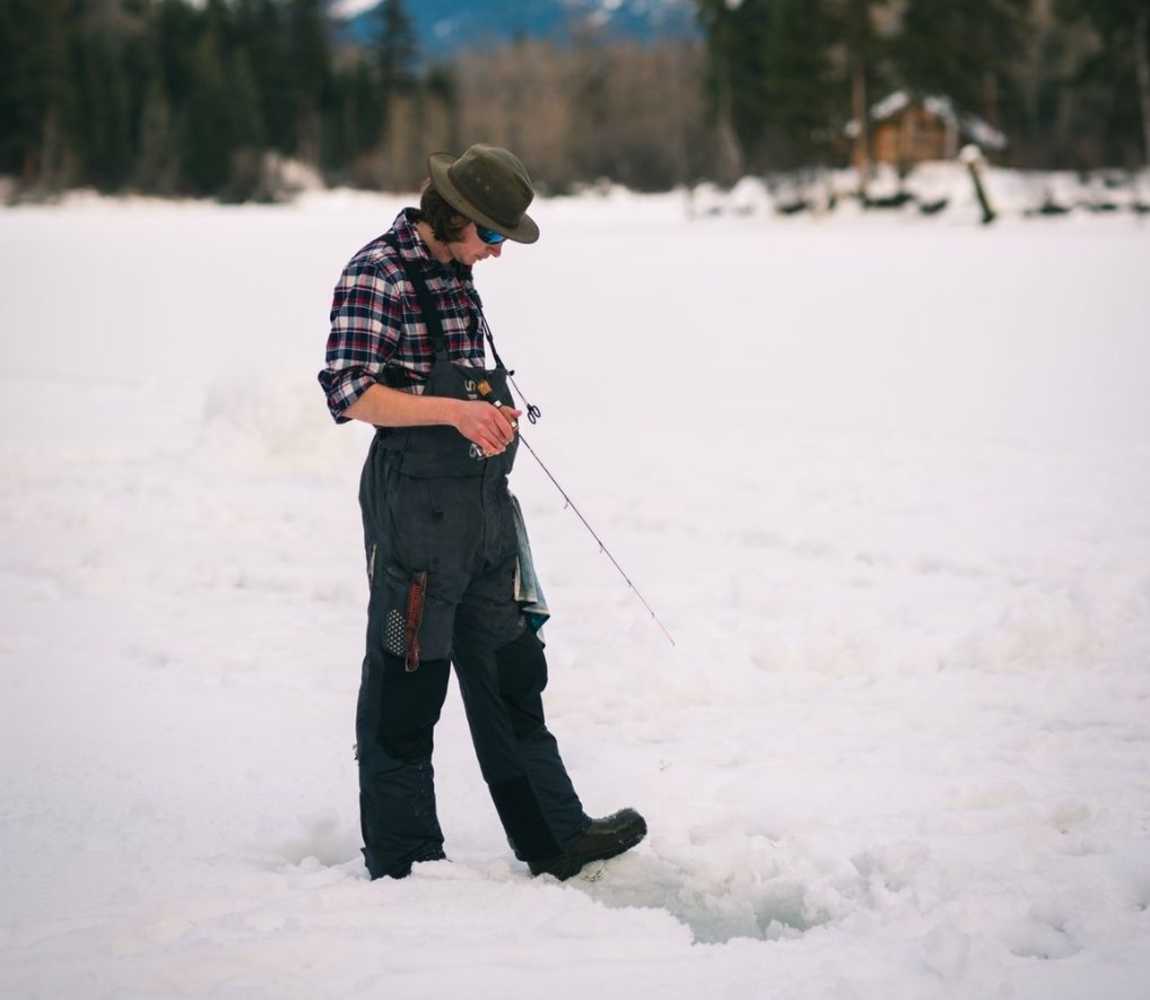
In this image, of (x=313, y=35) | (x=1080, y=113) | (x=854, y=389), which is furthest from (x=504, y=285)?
(x=313, y=35)

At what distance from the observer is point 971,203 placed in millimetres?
36031

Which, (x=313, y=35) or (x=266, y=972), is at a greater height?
(x=313, y=35)

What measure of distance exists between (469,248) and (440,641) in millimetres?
1026

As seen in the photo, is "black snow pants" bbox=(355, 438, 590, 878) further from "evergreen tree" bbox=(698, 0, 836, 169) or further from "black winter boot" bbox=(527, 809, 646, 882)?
"evergreen tree" bbox=(698, 0, 836, 169)

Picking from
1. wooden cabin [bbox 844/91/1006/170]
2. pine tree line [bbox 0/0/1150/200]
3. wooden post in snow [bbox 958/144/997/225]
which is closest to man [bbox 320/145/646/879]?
wooden post in snow [bbox 958/144/997/225]

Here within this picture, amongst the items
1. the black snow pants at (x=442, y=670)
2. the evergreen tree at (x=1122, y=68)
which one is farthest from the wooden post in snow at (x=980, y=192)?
the black snow pants at (x=442, y=670)

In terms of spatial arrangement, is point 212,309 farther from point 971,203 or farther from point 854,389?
point 971,203

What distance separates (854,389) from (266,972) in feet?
35.0

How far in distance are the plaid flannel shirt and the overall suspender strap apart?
11 mm

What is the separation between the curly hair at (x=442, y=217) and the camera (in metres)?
3.28

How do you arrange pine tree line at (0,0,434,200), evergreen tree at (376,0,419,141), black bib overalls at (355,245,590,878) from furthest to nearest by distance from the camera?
evergreen tree at (376,0,419,141)
pine tree line at (0,0,434,200)
black bib overalls at (355,245,590,878)

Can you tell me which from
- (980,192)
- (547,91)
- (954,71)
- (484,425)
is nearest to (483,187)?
(484,425)

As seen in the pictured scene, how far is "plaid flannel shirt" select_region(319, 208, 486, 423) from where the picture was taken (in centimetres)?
321

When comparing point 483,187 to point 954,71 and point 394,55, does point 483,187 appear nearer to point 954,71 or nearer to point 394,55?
point 954,71
